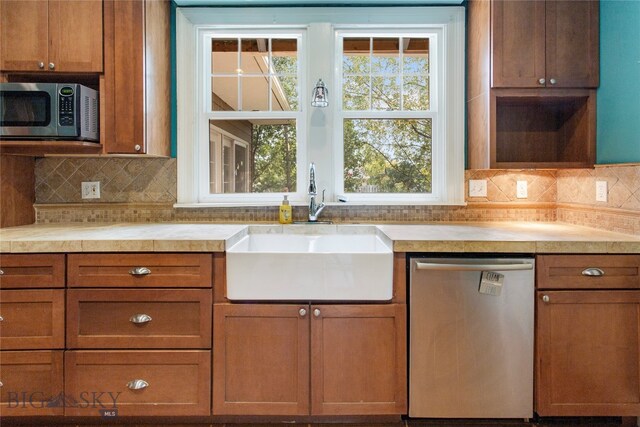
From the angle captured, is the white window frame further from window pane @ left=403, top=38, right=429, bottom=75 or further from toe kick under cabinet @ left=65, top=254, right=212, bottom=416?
toe kick under cabinet @ left=65, top=254, right=212, bottom=416

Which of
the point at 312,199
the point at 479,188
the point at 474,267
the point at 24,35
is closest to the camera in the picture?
the point at 474,267

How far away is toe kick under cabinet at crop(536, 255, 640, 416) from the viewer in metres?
1.77

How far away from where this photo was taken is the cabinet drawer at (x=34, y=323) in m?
1.77

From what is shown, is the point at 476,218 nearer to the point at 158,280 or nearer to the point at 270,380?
→ the point at 270,380

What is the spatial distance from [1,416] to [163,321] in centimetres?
86

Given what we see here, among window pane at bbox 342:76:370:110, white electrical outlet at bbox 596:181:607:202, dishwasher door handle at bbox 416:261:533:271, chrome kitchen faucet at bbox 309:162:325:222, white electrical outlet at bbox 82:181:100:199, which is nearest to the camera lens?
dishwasher door handle at bbox 416:261:533:271

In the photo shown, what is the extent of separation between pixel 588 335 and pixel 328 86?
1.92m

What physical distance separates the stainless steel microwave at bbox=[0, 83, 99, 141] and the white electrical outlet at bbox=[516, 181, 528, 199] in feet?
8.30

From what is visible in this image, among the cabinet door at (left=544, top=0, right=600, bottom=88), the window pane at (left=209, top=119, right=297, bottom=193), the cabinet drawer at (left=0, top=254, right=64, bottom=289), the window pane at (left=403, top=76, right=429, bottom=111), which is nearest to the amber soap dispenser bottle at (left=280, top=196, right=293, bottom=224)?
the window pane at (left=209, top=119, right=297, bottom=193)

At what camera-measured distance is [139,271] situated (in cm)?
177

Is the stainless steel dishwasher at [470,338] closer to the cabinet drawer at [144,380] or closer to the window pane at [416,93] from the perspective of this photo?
the cabinet drawer at [144,380]

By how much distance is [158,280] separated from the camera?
179cm

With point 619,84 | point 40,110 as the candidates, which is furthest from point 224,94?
point 619,84

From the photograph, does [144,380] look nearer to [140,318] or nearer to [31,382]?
[140,318]
